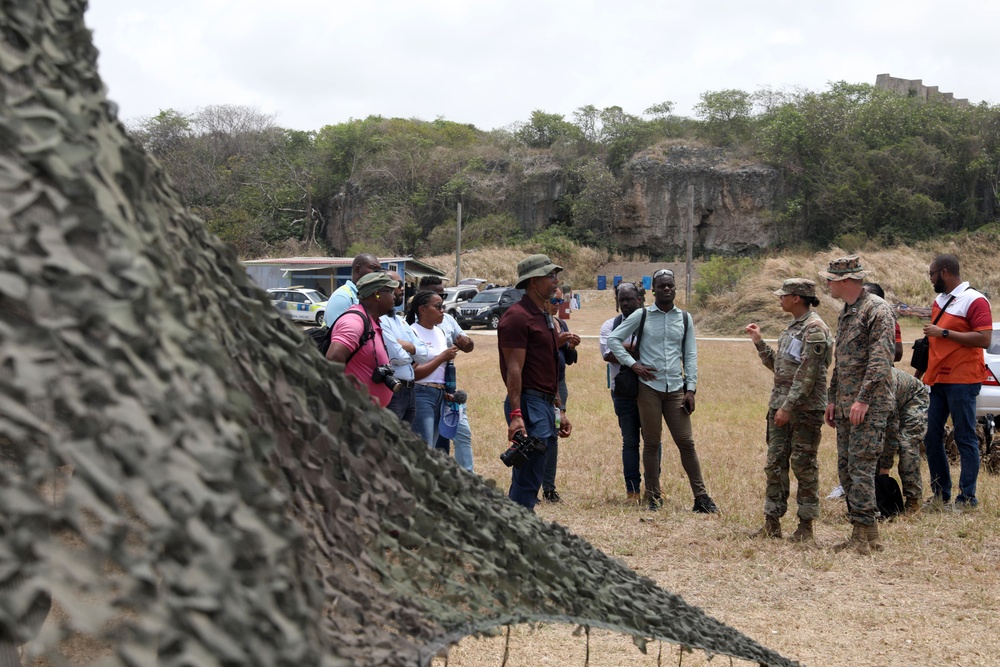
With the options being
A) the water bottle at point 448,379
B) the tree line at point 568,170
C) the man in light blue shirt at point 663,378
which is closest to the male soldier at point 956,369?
the man in light blue shirt at point 663,378

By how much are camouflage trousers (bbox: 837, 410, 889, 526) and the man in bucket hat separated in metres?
1.95

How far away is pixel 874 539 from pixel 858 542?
4.0 inches

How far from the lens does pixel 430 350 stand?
6.21m

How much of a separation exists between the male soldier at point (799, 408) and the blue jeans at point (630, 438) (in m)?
1.40

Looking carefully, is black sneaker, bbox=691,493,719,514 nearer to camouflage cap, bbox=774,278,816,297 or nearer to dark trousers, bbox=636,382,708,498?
dark trousers, bbox=636,382,708,498

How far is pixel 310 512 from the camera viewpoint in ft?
5.47

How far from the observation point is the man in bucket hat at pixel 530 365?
541 centimetres

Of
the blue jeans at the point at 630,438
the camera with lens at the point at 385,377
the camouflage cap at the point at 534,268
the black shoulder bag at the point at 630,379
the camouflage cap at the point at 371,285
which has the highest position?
the camouflage cap at the point at 534,268

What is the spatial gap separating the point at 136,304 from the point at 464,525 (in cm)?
120

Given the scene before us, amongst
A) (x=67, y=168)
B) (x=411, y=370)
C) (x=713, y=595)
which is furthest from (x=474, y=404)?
(x=67, y=168)

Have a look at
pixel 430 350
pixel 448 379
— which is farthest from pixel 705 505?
pixel 430 350

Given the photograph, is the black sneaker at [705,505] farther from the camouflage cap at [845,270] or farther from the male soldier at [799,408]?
the camouflage cap at [845,270]

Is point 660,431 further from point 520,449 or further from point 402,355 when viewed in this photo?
point 402,355

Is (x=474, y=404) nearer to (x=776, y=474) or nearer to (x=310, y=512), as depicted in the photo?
(x=776, y=474)
